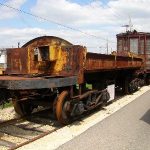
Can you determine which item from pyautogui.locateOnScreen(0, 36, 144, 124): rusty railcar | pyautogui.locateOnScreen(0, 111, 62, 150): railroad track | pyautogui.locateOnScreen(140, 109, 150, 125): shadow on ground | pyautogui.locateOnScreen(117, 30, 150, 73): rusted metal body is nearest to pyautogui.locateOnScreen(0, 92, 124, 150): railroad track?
pyautogui.locateOnScreen(0, 111, 62, 150): railroad track

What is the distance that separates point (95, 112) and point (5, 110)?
288 cm

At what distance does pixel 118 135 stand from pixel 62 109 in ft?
5.22

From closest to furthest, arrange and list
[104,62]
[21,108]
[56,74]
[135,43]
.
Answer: [56,74]
[21,108]
[104,62]
[135,43]

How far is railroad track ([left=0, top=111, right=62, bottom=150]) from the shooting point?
7.72 metres

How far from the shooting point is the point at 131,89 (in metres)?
16.8

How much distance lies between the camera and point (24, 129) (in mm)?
9094

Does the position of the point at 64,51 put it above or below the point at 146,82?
above

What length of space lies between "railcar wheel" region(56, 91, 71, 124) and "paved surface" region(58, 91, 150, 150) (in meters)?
0.73

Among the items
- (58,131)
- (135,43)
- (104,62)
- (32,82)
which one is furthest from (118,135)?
(135,43)

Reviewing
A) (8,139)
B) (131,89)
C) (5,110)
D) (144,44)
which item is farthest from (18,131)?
(144,44)

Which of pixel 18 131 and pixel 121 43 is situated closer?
pixel 18 131

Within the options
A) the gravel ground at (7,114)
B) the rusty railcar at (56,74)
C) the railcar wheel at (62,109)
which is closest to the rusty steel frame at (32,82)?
the rusty railcar at (56,74)

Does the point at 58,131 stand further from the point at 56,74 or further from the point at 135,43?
the point at 135,43

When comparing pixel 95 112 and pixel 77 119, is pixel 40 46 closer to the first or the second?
pixel 77 119
